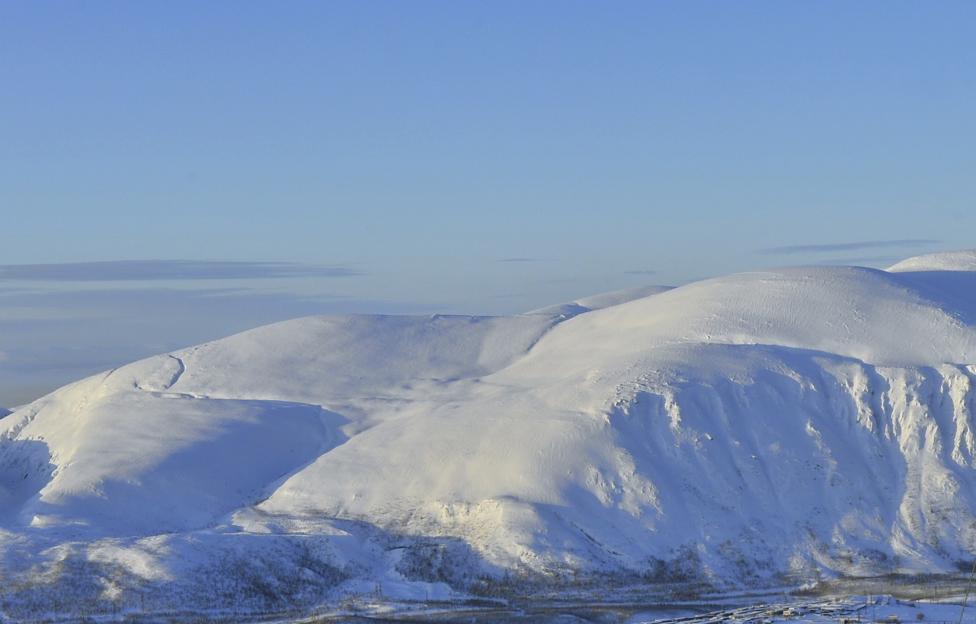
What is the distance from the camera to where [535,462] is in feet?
241

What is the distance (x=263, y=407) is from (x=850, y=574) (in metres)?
37.2

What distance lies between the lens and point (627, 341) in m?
87.8

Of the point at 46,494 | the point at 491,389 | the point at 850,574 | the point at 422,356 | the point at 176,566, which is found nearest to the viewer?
the point at 176,566

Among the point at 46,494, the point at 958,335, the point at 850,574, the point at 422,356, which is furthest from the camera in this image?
the point at 422,356

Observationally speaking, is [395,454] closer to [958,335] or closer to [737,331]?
[737,331]

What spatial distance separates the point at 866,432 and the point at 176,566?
121ft

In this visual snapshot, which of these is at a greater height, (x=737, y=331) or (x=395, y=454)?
(x=737, y=331)

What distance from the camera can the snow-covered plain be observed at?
64.6 m

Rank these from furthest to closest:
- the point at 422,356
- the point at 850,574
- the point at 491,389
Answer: the point at 422,356 → the point at 491,389 → the point at 850,574

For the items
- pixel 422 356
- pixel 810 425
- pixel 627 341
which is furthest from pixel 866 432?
pixel 422 356

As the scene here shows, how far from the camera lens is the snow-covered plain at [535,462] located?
6462cm

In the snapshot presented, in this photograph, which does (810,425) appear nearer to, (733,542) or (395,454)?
(733,542)

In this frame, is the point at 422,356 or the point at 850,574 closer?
the point at 850,574

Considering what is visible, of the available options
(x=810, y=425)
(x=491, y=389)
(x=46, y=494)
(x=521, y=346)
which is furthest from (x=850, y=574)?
(x=46, y=494)
